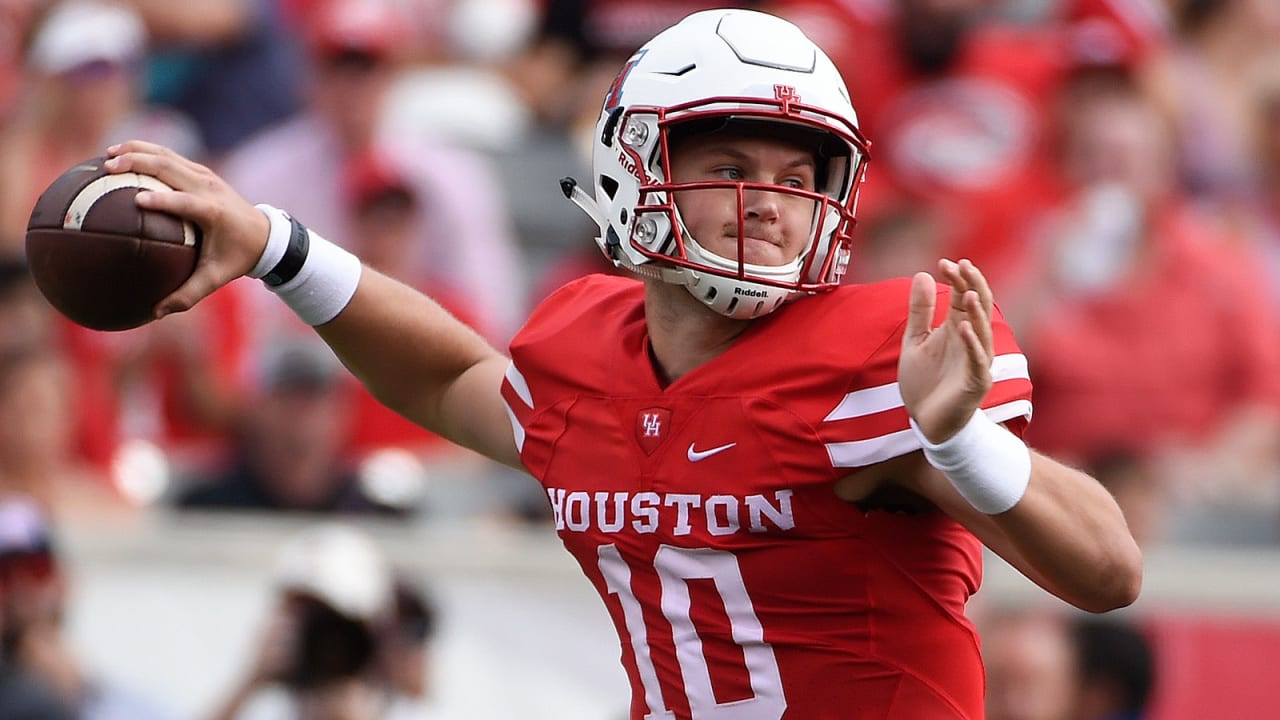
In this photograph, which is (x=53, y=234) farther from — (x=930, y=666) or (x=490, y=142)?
(x=490, y=142)

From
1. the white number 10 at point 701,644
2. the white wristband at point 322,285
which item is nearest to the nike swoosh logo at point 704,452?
the white number 10 at point 701,644

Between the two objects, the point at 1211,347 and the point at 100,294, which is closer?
the point at 100,294

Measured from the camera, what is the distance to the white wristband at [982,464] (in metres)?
2.34

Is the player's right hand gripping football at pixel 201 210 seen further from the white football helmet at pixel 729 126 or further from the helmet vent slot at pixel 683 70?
the helmet vent slot at pixel 683 70

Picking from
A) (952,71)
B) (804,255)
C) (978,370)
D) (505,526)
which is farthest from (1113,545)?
(952,71)

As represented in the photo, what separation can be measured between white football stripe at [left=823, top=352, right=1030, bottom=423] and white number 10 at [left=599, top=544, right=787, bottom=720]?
0.90 ft

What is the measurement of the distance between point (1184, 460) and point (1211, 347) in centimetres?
52

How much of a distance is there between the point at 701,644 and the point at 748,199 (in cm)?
66

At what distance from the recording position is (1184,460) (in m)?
6.80

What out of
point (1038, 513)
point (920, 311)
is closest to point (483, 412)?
point (920, 311)

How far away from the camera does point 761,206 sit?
270 cm

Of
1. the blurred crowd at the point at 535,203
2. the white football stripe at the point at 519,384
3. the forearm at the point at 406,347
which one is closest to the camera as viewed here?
the white football stripe at the point at 519,384

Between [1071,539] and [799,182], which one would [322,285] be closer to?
[799,182]

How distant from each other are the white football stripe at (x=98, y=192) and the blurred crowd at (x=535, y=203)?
3.42 metres
